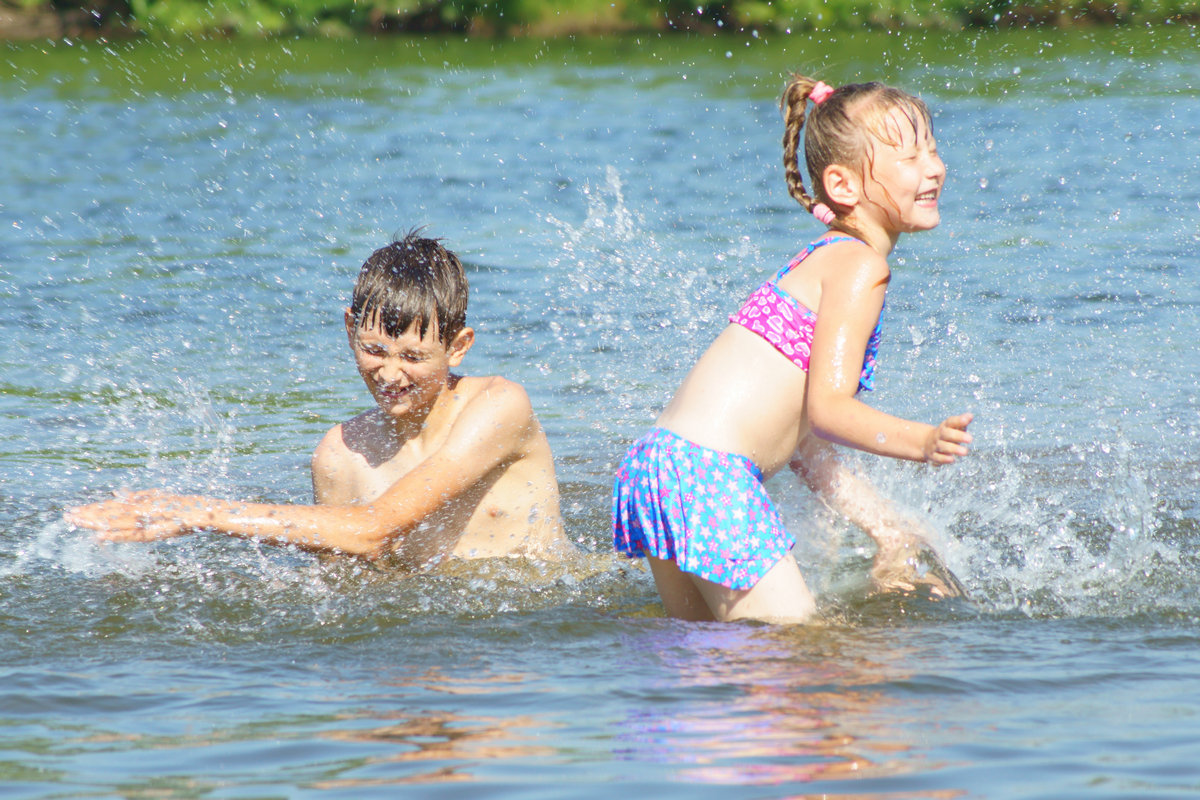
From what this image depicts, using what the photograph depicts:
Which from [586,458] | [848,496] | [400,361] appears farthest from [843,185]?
[586,458]

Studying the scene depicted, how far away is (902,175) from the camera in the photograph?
3.85 m

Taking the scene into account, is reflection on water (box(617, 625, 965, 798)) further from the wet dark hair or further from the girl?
the wet dark hair

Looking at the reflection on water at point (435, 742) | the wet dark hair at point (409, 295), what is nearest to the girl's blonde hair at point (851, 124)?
the wet dark hair at point (409, 295)

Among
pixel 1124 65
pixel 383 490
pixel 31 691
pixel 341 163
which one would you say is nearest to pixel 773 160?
pixel 341 163

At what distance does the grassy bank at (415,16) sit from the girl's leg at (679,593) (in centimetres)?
2562

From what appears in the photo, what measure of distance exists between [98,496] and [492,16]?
26.9 meters

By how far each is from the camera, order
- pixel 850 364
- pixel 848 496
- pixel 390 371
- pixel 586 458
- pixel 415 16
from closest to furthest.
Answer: pixel 850 364
pixel 848 496
pixel 390 371
pixel 586 458
pixel 415 16

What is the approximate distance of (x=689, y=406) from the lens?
151 inches

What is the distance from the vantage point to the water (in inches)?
127

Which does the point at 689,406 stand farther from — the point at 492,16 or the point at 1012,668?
the point at 492,16

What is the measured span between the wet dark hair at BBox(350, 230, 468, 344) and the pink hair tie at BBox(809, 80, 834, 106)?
1172 millimetres

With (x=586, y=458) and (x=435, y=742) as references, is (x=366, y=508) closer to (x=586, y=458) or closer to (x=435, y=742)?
(x=435, y=742)

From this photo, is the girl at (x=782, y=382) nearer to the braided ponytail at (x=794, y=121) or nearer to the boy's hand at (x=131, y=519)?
the braided ponytail at (x=794, y=121)

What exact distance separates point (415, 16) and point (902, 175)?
29449 millimetres
